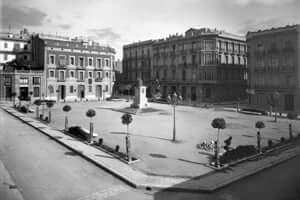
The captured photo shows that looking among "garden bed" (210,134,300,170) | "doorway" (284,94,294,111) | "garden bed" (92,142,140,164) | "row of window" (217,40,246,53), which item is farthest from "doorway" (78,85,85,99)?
"garden bed" (210,134,300,170)

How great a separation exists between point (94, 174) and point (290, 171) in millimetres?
10265

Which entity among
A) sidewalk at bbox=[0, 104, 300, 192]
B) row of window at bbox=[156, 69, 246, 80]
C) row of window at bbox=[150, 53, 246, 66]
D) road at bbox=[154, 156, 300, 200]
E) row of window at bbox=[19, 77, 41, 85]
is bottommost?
road at bbox=[154, 156, 300, 200]

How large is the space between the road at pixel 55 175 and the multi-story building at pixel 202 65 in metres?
39.9

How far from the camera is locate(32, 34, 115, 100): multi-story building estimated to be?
51.0 meters

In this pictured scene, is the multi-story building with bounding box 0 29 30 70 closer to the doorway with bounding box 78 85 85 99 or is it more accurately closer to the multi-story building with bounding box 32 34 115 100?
the multi-story building with bounding box 32 34 115 100

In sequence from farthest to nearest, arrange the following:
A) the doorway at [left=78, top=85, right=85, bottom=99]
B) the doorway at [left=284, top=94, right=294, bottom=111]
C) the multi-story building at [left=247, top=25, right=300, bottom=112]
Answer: the doorway at [left=78, top=85, right=85, bottom=99]
the doorway at [left=284, top=94, right=294, bottom=111]
the multi-story building at [left=247, top=25, right=300, bottom=112]

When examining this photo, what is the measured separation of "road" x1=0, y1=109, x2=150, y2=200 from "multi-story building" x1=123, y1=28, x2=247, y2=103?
39860mm

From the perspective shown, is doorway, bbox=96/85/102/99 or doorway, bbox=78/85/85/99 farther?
doorway, bbox=96/85/102/99

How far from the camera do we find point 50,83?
51.1 meters

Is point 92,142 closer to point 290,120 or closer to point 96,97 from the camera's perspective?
point 290,120

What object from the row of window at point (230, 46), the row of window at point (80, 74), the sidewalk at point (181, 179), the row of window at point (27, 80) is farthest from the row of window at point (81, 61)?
the sidewalk at point (181, 179)

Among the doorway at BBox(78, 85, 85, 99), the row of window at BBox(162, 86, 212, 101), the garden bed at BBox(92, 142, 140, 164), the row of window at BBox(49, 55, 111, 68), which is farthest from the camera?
the doorway at BBox(78, 85, 85, 99)

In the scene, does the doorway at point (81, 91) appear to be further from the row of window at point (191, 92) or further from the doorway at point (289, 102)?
the doorway at point (289, 102)

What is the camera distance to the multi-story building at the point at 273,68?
36.6 m
